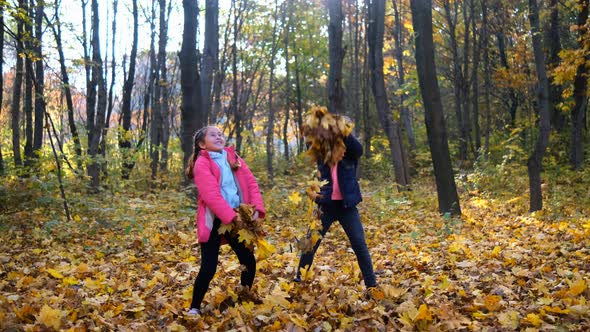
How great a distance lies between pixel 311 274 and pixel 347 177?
1.02 m

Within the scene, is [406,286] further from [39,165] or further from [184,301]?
[39,165]

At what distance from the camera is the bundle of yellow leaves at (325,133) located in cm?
457

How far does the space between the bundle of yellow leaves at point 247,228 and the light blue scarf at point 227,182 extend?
11 centimetres

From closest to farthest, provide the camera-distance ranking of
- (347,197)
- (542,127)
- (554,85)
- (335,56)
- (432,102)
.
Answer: (347,197)
(542,127)
(432,102)
(335,56)
(554,85)

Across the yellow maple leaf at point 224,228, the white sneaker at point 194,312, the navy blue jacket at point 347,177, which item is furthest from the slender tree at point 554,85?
the white sneaker at point 194,312

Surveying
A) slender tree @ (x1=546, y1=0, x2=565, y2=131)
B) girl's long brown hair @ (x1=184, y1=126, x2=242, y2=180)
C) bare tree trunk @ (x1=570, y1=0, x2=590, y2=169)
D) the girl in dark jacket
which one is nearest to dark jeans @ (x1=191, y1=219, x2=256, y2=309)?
girl's long brown hair @ (x1=184, y1=126, x2=242, y2=180)

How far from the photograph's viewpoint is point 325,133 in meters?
4.58

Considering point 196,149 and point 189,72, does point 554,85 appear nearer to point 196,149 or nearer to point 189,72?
point 189,72

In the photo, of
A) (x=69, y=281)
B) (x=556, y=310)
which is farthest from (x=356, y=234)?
(x=69, y=281)

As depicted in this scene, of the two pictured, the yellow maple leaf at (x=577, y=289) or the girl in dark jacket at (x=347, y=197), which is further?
the girl in dark jacket at (x=347, y=197)

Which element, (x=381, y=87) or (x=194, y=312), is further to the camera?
(x=381, y=87)

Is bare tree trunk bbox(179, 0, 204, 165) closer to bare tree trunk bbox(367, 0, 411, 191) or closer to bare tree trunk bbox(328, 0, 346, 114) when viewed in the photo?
bare tree trunk bbox(328, 0, 346, 114)

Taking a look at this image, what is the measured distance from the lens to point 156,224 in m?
10.0

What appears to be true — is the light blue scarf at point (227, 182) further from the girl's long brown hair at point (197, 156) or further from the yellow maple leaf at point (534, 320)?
the yellow maple leaf at point (534, 320)
